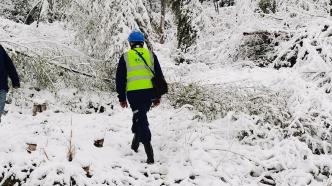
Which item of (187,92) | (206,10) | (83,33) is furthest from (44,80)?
(206,10)

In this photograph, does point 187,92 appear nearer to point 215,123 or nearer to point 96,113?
point 215,123

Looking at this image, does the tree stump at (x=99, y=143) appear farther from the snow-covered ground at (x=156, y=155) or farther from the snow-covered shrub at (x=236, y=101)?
the snow-covered shrub at (x=236, y=101)

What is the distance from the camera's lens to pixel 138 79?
567 centimetres

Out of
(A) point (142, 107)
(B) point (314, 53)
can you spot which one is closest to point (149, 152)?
(A) point (142, 107)

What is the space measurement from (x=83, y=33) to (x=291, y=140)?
5387mm

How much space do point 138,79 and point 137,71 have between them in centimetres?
11

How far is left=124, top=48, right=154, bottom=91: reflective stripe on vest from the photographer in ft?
18.6

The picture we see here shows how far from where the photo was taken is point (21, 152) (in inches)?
224

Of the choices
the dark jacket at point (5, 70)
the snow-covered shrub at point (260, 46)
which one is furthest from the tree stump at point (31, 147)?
the snow-covered shrub at point (260, 46)

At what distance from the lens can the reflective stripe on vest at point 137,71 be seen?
567 centimetres

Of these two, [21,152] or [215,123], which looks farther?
[215,123]

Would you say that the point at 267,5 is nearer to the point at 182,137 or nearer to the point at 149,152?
the point at 182,137

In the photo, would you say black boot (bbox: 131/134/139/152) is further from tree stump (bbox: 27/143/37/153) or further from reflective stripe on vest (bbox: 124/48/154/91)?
tree stump (bbox: 27/143/37/153)

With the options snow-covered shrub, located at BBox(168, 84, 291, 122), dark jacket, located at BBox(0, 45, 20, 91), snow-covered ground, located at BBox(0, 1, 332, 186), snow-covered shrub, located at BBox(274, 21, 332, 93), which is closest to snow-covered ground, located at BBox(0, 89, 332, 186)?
snow-covered ground, located at BBox(0, 1, 332, 186)
